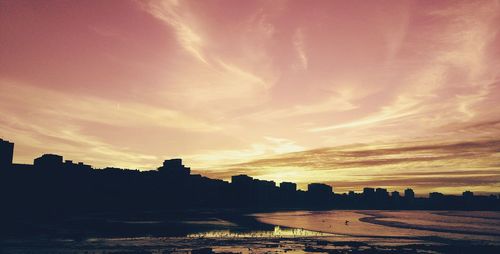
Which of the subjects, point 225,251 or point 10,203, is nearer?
point 225,251

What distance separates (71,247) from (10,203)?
6861 inches

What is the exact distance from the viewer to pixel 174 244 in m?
58.7

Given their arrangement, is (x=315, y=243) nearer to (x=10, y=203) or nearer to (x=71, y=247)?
(x=71, y=247)

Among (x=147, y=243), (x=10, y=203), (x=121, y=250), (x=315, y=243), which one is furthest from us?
(x=10, y=203)

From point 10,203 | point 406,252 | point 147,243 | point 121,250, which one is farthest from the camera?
point 10,203

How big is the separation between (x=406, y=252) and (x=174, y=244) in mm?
32995

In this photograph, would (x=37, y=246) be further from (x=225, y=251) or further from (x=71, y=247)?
(x=225, y=251)

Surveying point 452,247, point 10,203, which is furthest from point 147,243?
point 10,203

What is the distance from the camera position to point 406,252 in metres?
55.3

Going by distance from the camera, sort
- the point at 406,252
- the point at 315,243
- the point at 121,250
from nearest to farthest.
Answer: the point at 121,250 < the point at 406,252 < the point at 315,243

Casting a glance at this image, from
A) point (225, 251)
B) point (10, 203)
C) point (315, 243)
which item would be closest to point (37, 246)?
point (225, 251)

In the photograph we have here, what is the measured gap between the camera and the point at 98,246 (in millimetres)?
54844

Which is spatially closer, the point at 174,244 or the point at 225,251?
the point at 225,251

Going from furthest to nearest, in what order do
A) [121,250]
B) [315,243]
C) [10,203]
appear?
[10,203] → [315,243] → [121,250]
